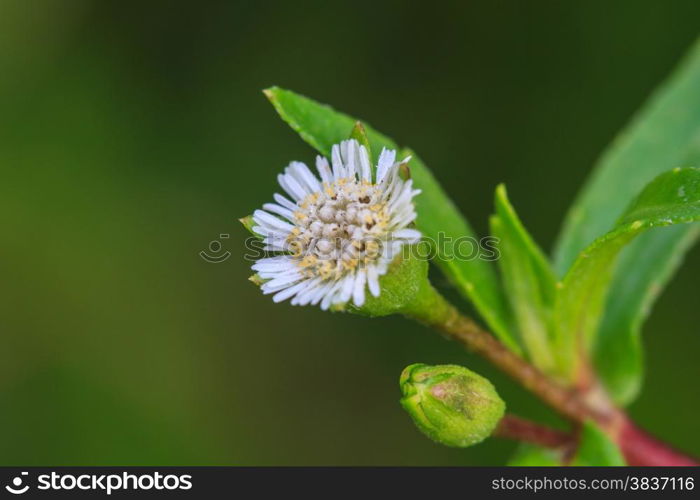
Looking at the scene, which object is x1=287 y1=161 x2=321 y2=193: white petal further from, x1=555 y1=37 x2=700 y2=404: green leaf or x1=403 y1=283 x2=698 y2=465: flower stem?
x1=555 y1=37 x2=700 y2=404: green leaf

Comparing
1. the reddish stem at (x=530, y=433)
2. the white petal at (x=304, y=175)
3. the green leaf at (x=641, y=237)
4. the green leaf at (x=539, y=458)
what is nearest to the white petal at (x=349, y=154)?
the white petal at (x=304, y=175)

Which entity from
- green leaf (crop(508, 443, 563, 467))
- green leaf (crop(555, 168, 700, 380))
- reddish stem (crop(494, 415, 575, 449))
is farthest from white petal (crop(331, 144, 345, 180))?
green leaf (crop(508, 443, 563, 467))

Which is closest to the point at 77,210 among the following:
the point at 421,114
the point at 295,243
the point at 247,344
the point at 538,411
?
the point at 247,344

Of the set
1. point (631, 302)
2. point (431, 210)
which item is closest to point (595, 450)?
point (631, 302)

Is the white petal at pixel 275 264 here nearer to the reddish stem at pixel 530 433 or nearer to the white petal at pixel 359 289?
the white petal at pixel 359 289

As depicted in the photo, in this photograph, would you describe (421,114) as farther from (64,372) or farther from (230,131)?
(64,372)

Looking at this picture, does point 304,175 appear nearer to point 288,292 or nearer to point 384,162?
point 384,162
